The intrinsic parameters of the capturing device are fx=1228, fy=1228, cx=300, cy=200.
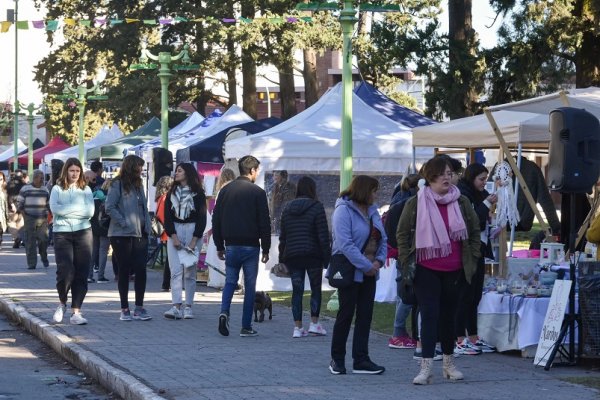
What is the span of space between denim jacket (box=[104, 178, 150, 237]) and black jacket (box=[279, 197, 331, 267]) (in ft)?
6.79

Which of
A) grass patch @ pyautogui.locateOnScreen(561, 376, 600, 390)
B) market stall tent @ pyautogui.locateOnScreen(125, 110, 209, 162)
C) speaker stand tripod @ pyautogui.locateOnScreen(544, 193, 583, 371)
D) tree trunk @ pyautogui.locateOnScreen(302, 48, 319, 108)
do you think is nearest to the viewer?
grass patch @ pyautogui.locateOnScreen(561, 376, 600, 390)

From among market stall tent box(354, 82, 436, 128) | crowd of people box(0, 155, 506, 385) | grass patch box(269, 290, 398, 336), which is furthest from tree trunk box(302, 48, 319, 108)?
crowd of people box(0, 155, 506, 385)

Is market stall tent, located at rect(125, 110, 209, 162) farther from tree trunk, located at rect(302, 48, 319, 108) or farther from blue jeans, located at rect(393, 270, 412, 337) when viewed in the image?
blue jeans, located at rect(393, 270, 412, 337)

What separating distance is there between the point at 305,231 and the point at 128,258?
250 cm

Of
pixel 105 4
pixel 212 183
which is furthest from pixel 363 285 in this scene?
pixel 105 4

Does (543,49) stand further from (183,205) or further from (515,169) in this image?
(183,205)

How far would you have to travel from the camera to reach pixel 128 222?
545 inches

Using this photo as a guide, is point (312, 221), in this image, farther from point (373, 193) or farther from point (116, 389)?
point (116, 389)

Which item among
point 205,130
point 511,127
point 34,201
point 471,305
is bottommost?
point 471,305

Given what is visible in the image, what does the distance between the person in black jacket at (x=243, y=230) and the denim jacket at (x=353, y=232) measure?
2740 mm

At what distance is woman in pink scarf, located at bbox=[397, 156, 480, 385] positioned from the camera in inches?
369

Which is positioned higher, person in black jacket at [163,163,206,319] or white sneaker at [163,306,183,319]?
person in black jacket at [163,163,206,319]

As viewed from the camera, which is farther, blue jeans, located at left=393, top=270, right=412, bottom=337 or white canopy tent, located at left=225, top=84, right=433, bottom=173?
white canopy tent, located at left=225, top=84, right=433, bottom=173

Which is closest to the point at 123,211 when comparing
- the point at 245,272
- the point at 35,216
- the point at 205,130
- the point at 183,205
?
the point at 183,205
